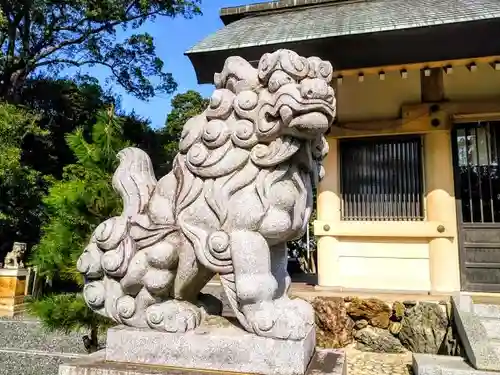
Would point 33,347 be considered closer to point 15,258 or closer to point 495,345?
point 15,258

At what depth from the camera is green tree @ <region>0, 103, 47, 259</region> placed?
7.38 m

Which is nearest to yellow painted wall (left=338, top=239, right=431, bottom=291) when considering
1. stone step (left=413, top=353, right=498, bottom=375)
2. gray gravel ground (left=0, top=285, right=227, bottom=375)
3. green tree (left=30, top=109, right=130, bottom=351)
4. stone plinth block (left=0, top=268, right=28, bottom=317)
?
stone step (left=413, top=353, right=498, bottom=375)

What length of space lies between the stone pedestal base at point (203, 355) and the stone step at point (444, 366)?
215 cm

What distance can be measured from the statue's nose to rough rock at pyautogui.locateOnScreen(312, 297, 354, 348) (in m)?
3.73

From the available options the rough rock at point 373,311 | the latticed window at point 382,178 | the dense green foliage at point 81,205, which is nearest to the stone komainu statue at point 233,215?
the dense green foliage at point 81,205

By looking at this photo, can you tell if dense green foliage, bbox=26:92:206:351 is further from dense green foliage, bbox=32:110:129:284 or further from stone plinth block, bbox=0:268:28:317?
stone plinth block, bbox=0:268:28:317

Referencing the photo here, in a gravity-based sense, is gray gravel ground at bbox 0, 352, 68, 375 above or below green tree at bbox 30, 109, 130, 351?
below

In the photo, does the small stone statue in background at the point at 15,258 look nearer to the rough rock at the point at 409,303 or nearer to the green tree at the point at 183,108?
the rough rock at the point at 409,303

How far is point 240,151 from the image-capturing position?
5.85ft

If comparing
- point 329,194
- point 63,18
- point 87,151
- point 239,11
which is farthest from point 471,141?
point 63,18

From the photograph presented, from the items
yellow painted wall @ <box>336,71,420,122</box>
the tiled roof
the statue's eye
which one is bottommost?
the statue's eye

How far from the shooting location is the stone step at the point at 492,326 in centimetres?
412

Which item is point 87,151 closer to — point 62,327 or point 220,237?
point 62,327

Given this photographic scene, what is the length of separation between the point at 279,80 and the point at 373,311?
3.98 metres
